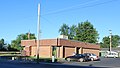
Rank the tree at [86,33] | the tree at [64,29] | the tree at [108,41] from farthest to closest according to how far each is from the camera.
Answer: the tree at [108,41], the tree at [64,29], the tree at [86,33]

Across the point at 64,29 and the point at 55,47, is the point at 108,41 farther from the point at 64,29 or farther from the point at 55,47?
the point at 55,47

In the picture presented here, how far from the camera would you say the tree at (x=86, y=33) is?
344 ft

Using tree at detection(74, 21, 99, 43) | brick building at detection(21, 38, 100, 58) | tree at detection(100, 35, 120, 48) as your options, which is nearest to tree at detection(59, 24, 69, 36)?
tree at detection(74, 21, 99, 43)

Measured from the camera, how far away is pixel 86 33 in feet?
351

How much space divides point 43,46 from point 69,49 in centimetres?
564

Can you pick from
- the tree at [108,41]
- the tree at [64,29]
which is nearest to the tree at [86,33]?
the tree at [64,29]

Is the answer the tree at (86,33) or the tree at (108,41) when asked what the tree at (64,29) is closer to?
the tree at (86,33)

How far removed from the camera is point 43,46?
204ft

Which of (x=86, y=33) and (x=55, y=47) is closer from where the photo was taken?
(x=55, y=47)

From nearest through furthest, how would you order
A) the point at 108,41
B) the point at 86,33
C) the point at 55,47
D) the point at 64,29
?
1. the point at 55,47
2. the point at 86,33
3. the point at 64,29
4. the point at 108,41

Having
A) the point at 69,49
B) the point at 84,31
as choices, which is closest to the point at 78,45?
the point at 69,49

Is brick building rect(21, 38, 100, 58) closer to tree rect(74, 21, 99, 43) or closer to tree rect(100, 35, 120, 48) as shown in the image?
tree rect(74, 21, 99, 43)

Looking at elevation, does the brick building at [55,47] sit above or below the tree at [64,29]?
below

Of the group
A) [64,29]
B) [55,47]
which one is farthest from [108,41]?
[55,47]
